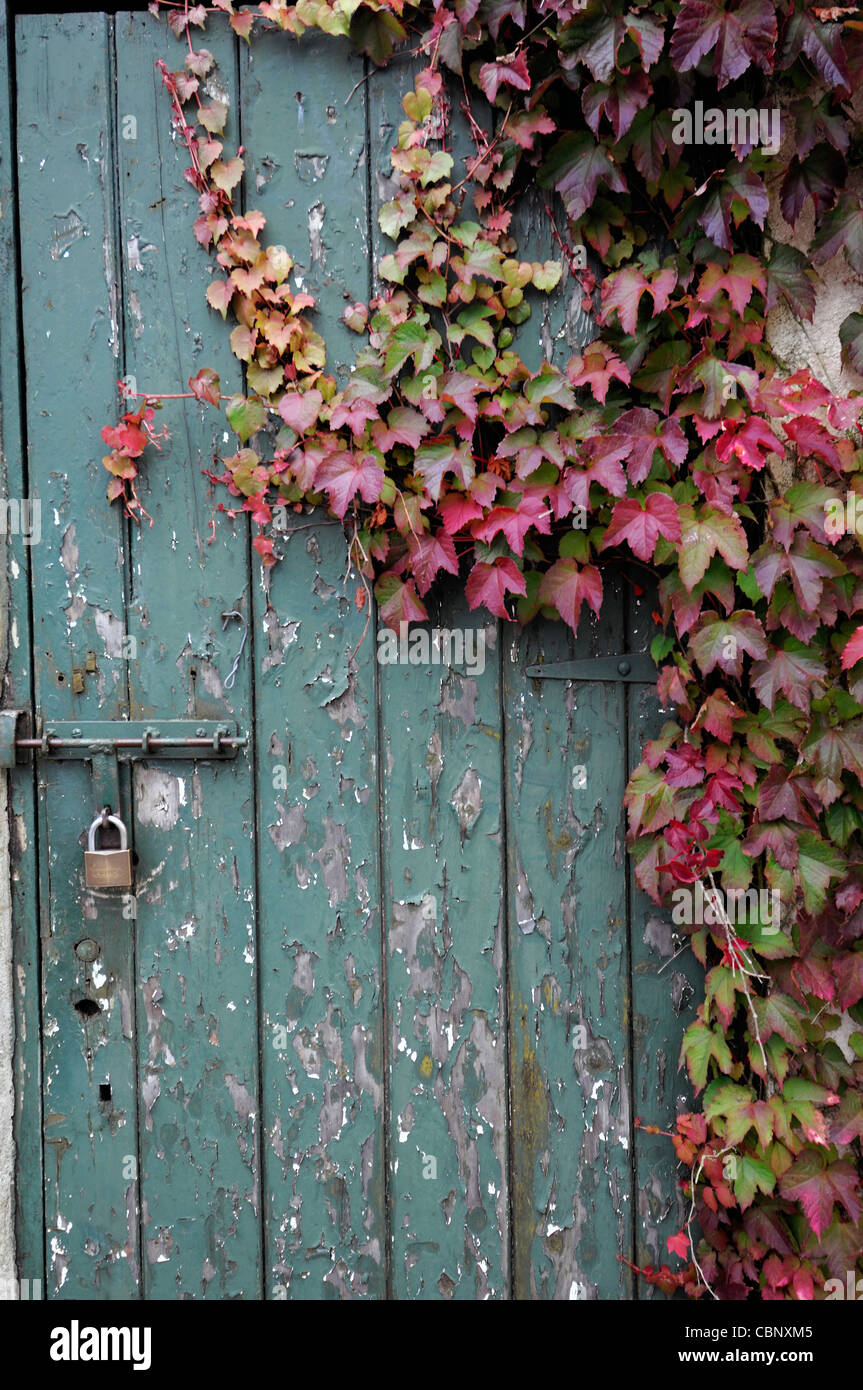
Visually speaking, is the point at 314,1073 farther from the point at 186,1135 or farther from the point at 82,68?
the point at 82,68

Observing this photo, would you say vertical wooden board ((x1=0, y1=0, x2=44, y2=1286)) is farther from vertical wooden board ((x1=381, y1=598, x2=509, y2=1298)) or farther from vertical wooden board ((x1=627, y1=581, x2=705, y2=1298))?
vertical wooden board ((x1=627, y1=581, x2=705, y2=1298))

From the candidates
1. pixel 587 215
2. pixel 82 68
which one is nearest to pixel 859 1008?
pixel 587 215

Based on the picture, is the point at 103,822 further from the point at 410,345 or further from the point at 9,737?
the point at 410,345

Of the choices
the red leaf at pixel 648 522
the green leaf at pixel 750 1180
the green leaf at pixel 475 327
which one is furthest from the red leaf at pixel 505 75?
the green leaf at pixel 750 1180

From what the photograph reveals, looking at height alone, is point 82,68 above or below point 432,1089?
above

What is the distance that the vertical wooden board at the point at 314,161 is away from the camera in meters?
1.52

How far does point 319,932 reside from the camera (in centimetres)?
160

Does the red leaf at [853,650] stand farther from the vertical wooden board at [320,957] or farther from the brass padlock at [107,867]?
the brass padlock at [107,867]

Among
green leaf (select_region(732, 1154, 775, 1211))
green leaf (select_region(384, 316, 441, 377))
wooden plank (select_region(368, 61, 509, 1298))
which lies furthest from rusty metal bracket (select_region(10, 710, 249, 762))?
green leaf (select_region(732, 1154, 775, 1211))

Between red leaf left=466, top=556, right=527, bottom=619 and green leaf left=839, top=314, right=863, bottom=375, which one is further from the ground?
green leaf left=839, top=314, right=863, bottom=375

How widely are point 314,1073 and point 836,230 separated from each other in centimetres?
152

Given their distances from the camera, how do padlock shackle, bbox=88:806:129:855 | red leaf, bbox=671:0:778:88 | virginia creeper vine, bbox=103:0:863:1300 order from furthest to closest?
1. padlock shackle, bbox=88:806:129:855
2. virginia creeper vine, bbox=103:0:863:1300
3. red leaf, bbox=671:0:778:88

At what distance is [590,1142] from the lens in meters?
1.60

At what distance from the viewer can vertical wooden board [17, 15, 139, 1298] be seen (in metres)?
1.54
